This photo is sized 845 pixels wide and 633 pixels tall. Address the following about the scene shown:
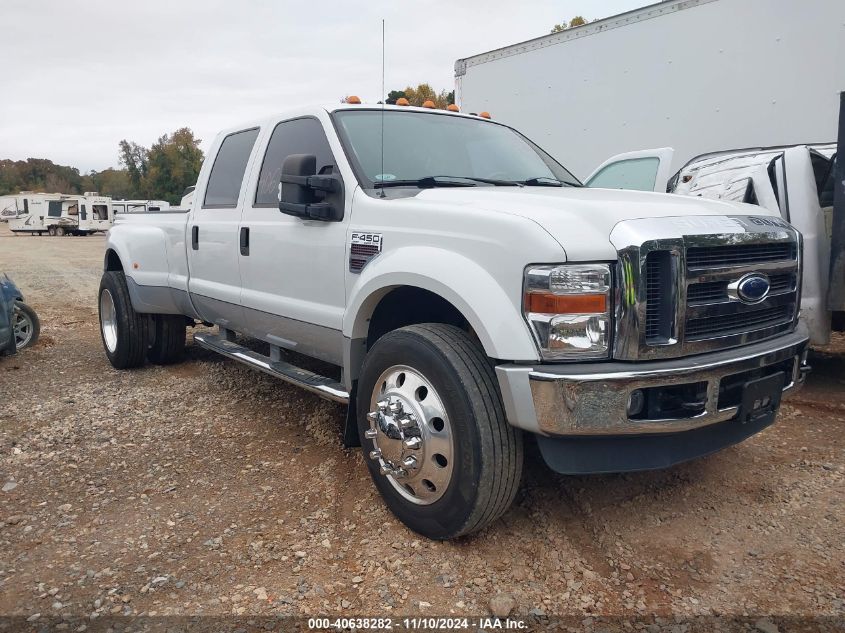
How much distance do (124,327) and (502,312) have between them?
4058 millimetres

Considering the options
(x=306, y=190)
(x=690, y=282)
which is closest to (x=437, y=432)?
(x=690, y=282)

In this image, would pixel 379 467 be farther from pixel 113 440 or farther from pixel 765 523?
pixel 113 440

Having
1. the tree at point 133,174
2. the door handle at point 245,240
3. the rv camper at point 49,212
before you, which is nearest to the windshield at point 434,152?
the door handle at point 245,240

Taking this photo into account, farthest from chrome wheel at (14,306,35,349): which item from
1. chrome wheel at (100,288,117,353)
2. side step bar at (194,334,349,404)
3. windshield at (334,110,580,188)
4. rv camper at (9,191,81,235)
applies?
rv camper at (9,191,81,235)

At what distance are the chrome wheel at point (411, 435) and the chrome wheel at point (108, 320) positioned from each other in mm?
3706

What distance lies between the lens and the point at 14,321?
602 centimetres

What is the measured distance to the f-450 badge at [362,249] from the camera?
118 inches

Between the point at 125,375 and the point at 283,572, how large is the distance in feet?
11.4

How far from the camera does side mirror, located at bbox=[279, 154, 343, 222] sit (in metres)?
3.17

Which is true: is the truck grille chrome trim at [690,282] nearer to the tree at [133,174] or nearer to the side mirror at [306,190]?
the side mirror at [306,190]

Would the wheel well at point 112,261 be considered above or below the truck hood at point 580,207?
below

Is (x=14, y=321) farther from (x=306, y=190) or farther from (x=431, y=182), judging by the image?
(x=431, y=182)

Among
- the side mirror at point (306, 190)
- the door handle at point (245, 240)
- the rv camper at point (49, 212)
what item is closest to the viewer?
the side mirror at point (306, 190)

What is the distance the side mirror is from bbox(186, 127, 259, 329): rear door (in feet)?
3.19
